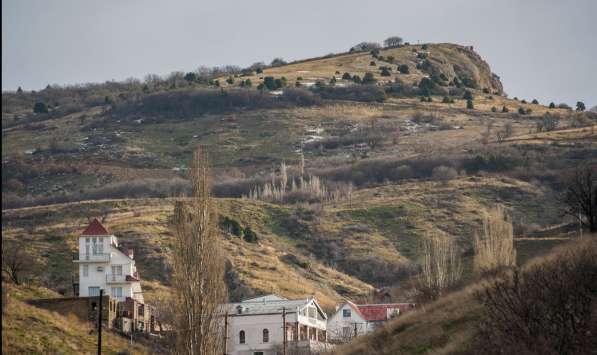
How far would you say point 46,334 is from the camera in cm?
4988

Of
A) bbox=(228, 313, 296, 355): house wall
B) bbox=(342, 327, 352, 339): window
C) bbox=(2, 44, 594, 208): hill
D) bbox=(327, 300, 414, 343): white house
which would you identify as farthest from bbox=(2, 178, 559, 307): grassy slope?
bbox=(2, 44, 594, 208): hill

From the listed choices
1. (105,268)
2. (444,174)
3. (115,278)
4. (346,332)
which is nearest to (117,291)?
(115,278)

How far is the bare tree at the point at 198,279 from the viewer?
135ft

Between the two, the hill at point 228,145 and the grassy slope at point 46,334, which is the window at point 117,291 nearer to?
the grassy slope at point 46,334

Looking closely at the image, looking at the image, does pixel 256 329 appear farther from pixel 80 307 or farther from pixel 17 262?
pixel 17 262

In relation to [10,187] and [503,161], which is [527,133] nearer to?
[503,161]

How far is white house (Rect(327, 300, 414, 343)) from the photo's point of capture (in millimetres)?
72250

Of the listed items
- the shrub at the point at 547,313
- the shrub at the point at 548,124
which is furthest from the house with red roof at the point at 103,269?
the shrub at the point at 548,124

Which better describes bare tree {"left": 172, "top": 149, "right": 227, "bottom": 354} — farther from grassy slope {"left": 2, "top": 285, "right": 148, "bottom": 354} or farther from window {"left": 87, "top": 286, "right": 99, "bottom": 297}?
window {"left": 87, "top": 286, "right": 99, "bottom": 297}

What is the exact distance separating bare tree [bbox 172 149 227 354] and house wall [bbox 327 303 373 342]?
29.7 metres

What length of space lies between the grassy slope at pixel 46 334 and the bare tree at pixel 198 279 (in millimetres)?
7899

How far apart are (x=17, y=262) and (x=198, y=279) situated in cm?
3931

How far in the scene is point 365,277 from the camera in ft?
326

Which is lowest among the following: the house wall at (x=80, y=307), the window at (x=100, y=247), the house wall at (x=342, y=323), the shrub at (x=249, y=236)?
the house wall at (x=342, y=323)
